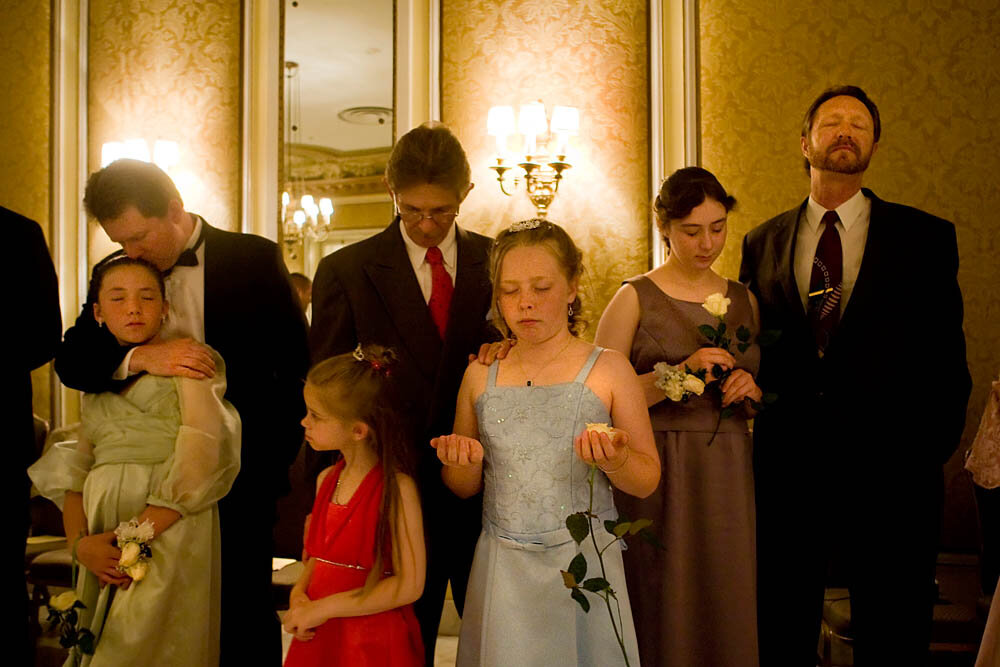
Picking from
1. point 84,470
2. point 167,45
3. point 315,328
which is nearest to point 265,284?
point 315,328

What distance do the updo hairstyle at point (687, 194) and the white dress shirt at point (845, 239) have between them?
1.17ft

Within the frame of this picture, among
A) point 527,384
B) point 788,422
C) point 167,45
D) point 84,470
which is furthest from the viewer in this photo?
point 167,45

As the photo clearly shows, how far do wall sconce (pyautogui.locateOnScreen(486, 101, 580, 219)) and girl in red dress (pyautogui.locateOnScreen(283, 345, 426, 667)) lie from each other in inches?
87.5

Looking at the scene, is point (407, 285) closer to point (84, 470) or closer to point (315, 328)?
point (315, 328)

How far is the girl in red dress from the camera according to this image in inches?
77.4

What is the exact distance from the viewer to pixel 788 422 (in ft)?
8.12

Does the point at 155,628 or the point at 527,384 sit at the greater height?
the point at 527,384

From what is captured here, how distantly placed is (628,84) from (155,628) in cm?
324

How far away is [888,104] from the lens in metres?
3.90

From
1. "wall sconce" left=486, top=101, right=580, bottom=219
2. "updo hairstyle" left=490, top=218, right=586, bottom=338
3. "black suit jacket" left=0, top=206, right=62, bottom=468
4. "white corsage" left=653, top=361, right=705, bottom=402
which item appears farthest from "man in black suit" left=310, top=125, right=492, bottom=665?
"wall sconce" left=486, top=101, right=580, bottom=219

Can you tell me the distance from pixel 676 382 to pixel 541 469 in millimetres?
482

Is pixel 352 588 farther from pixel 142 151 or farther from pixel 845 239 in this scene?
pixel 142 151

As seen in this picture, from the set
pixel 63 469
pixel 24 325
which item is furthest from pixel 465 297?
pixel 24 325

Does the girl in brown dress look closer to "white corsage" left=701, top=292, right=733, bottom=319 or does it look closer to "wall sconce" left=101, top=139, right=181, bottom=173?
"white corsage" left=701, top=292, right=733, bottom=319
